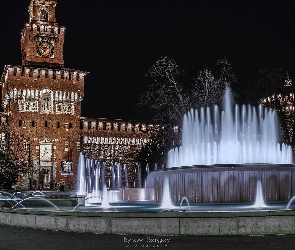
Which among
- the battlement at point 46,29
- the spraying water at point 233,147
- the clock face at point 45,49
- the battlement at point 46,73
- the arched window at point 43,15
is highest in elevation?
the arched window at point 43,15

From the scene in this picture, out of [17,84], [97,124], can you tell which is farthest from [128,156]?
[17,84]

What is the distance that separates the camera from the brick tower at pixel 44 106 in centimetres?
5581

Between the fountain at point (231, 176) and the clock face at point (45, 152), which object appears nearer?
the fountain at point (231, 176)

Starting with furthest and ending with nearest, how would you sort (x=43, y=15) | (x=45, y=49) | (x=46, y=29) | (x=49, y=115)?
(x=43, y=15) → (x=46, y=29) → (x=45, y=49) → (x=49, y=115)

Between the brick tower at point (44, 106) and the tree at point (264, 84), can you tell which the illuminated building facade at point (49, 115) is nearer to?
the brick tower at point (44, 106)

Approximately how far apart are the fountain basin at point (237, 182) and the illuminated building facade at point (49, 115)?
39.8 metres

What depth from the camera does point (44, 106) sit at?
5772cm

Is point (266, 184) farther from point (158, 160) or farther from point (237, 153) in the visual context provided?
point (158, 160)

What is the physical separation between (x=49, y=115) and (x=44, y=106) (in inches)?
45.5

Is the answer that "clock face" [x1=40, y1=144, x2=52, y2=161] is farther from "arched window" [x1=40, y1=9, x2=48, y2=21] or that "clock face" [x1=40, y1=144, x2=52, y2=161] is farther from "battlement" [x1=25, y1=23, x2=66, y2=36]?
"arched window" [x1=40, y1=9, x2=48, y2=21]

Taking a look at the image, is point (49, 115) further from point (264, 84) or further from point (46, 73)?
point (264, 84)

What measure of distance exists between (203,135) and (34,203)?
350 inches

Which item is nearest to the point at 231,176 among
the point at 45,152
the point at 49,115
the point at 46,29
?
the point at 45,152

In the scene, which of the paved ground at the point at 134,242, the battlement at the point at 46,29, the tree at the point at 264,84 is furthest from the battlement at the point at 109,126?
the paved ground at the point at 134,242
